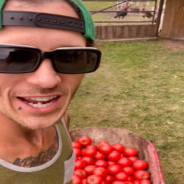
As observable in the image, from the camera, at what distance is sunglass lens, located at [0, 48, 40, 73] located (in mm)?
771

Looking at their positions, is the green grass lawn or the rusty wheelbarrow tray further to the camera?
the green grass lawn

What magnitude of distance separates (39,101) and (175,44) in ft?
21.3

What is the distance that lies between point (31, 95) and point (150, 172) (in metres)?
1.78

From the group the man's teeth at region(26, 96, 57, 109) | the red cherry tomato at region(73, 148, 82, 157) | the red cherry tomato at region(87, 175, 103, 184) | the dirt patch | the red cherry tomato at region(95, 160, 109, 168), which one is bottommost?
the dirt patch

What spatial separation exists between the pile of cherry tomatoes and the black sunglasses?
158 cm

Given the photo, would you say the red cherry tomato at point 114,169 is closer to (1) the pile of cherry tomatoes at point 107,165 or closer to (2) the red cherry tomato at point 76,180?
(1) the pile of cherry tomatoes at point 107,165

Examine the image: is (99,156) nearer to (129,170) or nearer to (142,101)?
(129,170)

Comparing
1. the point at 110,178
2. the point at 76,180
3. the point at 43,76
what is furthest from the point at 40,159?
the point at 110,178

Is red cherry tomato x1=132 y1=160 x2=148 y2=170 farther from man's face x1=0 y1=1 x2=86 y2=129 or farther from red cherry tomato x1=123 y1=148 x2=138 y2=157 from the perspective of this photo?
man's face x1=0 y1=1 x2=86 y2=129

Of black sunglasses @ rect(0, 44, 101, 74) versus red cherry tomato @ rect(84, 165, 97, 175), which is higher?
black sunglasses @ rect(0, 44, 101, 74)

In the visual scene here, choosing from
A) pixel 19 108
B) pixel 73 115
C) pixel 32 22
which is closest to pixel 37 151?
pixel 19 108

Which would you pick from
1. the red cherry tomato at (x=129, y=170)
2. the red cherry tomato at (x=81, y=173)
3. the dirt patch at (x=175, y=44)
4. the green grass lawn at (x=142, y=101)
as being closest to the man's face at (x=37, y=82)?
the green grass lawn at (x=142, y=101)

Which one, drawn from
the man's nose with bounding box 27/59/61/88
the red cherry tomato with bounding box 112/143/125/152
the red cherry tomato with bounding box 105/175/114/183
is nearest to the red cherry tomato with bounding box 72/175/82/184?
the red cherry tomato with bounding box 105/175/114/183

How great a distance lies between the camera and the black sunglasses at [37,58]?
77cm
